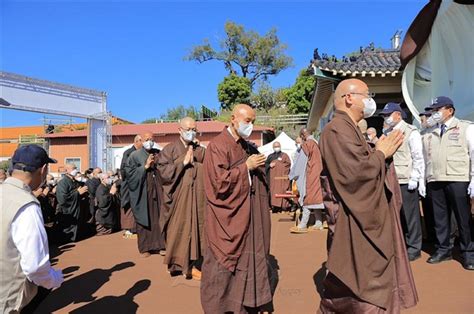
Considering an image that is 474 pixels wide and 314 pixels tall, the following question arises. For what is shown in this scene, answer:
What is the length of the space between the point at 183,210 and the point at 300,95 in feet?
85.1

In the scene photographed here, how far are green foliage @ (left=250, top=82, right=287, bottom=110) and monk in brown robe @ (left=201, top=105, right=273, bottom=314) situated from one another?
1192 inches

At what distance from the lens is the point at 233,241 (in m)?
3.33

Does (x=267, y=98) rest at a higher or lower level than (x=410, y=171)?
higher

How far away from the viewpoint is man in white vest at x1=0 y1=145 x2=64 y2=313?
2111mm

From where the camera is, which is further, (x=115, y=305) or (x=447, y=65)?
(x=447, y=65)

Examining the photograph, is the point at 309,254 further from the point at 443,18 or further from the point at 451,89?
the point at 443,18


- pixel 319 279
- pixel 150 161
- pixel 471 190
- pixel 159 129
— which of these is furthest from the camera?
pixel 159 129

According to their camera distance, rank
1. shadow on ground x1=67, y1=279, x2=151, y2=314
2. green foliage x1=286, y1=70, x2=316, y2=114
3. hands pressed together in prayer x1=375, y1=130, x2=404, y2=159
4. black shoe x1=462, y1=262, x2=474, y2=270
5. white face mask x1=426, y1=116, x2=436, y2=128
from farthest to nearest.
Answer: green foliage x1=286, y1=70, x2=316, y2=114 → white face mask x1=426, y1=116, x2=436, y2=128 → black shoe x1=462, y1=262, x2=474, y2=270 → shadow on ground x1=67, y1=279, x2=151, y2=314 → hands pressed together in prayer x1=375, y1=130, x2=404, y2=159

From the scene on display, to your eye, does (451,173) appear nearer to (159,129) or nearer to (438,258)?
(438,258)

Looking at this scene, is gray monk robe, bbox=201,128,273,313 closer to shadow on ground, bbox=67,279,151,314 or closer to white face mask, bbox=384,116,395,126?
shadow on ground, bbox=67,279,151,314

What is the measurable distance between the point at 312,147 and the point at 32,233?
19.7 feet

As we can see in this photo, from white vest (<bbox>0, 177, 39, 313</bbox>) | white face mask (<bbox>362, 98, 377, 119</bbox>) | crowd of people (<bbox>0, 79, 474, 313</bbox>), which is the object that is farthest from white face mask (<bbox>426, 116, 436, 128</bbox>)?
white vest (<bbox>0, 177, 39, 313</bbox>)

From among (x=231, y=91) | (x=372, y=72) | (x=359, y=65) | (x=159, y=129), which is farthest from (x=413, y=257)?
(x=231, y=91)

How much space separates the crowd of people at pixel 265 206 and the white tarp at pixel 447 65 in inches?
67.8
